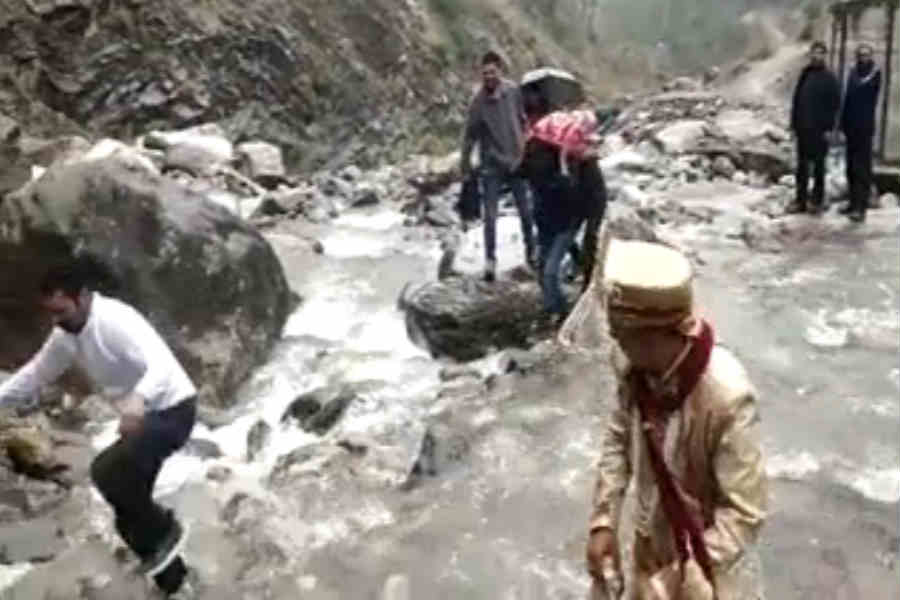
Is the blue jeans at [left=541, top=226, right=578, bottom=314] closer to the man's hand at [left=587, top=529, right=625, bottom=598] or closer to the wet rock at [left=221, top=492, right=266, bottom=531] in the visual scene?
the wet rock at [left=221, top=492, right=266, bottom=531]

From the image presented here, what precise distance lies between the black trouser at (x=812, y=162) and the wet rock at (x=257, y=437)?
7058 millimetres

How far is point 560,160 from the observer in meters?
9.22

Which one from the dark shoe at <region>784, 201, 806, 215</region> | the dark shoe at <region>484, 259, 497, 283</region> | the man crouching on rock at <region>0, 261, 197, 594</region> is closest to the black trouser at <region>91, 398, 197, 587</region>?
the man crouching on rock at <region>0, 261, 197, 594</region>

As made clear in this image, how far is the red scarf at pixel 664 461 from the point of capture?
2.81m

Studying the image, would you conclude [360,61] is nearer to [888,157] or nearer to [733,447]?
[888,157]

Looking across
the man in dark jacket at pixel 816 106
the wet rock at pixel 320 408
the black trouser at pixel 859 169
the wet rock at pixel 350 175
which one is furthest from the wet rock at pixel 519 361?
the wet rock at pixel 350 175

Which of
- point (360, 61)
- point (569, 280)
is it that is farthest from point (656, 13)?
point (569, 280)

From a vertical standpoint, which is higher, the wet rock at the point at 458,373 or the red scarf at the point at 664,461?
the red scarf at the point at 664,461

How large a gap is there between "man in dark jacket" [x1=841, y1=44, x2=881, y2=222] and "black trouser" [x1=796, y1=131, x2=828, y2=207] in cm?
28

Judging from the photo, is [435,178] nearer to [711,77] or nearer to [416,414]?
[416,414]

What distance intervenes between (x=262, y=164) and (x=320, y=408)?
10.7 m

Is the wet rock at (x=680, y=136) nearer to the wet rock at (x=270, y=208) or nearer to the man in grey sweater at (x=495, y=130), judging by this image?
the wet rock at (x=270, y=208)

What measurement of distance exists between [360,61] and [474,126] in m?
18.5

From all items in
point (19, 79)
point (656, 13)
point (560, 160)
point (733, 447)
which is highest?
point (733, 447)
